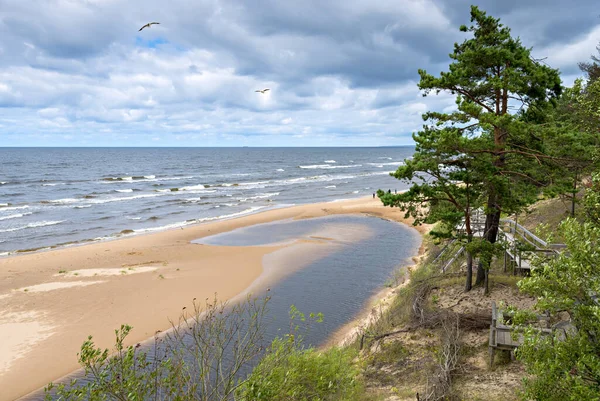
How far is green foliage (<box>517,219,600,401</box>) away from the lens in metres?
5.43

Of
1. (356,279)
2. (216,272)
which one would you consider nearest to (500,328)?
(356,279)

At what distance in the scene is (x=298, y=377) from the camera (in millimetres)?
8547

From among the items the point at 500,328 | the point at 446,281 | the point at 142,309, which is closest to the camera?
the point at 500,328

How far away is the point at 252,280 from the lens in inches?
902

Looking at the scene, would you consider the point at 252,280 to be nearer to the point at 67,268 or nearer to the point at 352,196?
the point at 67,268

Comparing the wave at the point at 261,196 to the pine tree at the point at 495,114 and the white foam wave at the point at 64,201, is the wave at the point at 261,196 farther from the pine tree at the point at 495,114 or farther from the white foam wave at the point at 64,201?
the pine tree at the point at 495,114

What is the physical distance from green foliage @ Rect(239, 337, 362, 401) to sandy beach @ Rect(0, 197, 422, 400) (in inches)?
383

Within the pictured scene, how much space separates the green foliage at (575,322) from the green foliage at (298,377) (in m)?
3.72

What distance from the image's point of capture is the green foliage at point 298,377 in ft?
23.7

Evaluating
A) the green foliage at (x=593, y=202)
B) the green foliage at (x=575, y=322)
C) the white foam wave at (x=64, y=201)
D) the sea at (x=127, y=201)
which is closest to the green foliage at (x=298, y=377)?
the green foliage at (x=575, y=322)

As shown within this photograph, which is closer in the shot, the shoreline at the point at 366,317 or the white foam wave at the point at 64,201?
the shoreline at the point at 366,317

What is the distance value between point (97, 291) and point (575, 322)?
2142 cm

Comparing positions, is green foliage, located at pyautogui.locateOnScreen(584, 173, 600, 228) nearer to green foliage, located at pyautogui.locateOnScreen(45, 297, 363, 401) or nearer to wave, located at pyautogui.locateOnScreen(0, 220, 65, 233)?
green foliage, located at pyautogui.locateOnScreen(45, 297, 363, 401)

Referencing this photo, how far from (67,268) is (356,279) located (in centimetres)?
1832
